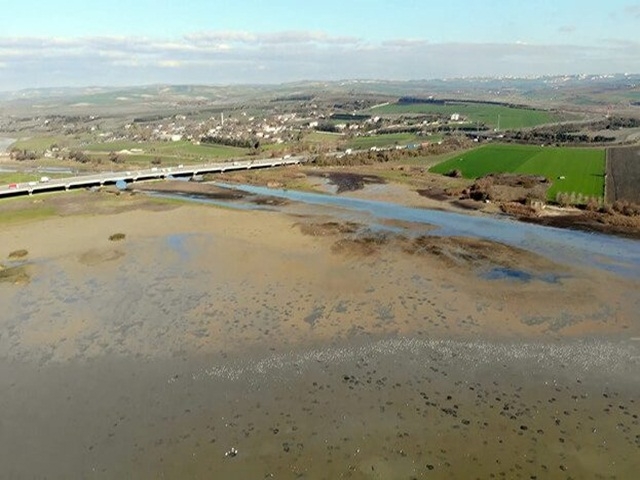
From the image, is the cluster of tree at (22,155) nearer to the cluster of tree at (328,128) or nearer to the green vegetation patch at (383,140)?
the green vegetation patch at (383,140)

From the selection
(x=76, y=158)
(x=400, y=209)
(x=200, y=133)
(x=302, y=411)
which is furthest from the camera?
(x=200, y=133)

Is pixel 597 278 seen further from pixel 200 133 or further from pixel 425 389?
pixel 200 133

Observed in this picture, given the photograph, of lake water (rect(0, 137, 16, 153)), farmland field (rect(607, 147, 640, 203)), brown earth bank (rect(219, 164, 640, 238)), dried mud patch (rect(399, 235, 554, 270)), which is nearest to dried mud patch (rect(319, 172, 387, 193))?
brown earth bank (rect(219, 164, 640, 238))

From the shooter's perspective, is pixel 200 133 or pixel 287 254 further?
pixel 200 133

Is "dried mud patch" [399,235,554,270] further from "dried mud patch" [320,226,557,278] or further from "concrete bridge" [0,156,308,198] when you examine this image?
"concrete bridge" [0,156,308,198]

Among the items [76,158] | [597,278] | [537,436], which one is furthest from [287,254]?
[76,158]

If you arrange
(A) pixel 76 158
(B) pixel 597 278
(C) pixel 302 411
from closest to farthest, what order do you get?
(C) pixel 302 411, (B) pixel 597 278, (A) pixel 76 158

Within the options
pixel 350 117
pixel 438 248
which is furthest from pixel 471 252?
pixel 350 117
